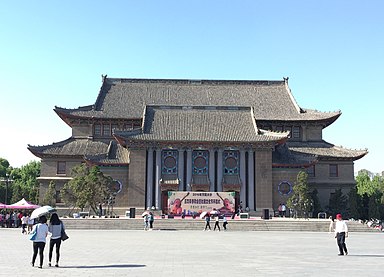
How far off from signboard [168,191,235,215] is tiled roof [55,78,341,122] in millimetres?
14638

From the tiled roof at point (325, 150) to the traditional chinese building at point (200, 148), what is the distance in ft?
0.36

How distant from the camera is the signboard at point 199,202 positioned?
147 ft

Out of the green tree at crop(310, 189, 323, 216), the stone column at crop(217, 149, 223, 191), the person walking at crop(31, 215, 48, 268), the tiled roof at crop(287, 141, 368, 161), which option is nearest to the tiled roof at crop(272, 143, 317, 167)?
the tiled roof at crop(287, 141, 368, 161)

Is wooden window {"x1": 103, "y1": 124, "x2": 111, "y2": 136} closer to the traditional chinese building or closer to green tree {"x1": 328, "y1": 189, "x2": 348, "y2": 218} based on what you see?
the traditional chinese building

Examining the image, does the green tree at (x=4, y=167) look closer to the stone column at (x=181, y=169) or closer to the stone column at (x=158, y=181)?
the stone column at (x=158, y=181)

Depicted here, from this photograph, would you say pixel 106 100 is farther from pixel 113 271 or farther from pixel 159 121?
pixel 113 271

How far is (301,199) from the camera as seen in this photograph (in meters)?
45.8

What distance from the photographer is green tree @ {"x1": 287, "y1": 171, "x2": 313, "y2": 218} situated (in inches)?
1805

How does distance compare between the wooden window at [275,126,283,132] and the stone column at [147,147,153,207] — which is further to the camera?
the wooden window at [275,126,283,132]

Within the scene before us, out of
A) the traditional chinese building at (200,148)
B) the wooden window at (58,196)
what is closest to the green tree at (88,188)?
the traditional chinese building at (200,148)

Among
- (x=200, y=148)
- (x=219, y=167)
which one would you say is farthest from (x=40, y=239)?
(x=219, y=167)

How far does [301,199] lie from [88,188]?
2013cm

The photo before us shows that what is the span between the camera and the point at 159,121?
51.8 meters

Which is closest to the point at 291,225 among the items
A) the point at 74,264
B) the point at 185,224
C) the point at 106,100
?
the point at 185,224
